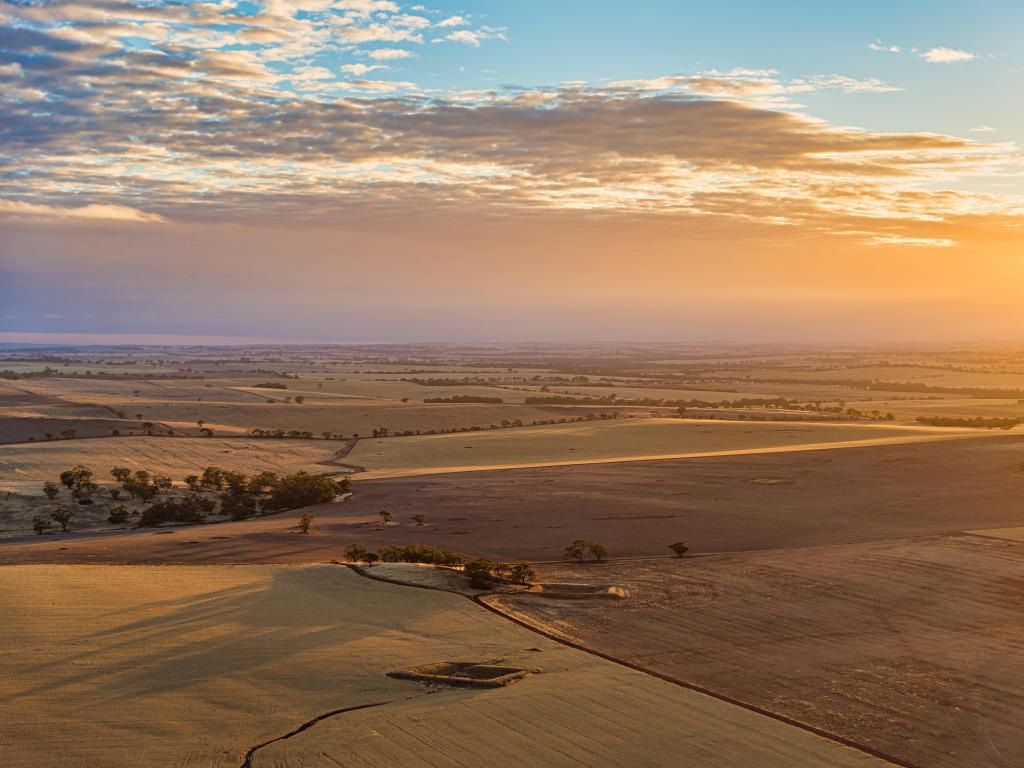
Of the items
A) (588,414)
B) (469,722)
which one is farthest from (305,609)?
(588,414)

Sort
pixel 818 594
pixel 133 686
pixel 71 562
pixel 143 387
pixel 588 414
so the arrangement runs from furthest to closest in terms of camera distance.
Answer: pixel 143 387
pixel 588 414
pixel 71 562
pixel 818 594
pixel 133 686

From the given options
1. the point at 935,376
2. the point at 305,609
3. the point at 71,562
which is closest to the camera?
the point at 305,609

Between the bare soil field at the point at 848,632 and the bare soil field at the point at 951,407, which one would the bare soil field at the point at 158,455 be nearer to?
the bare soil field at the point at 848,632

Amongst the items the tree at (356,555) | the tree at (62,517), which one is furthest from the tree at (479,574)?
the tree at (62,517)

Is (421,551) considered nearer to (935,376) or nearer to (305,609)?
(305,609)

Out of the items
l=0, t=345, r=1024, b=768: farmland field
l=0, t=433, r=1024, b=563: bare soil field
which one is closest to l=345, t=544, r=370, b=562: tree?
l=0, t=345, r=1024, b=768: farmland field

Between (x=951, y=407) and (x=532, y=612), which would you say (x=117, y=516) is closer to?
(x=532, y=612)

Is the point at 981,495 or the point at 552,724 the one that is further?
the point at 981,495
